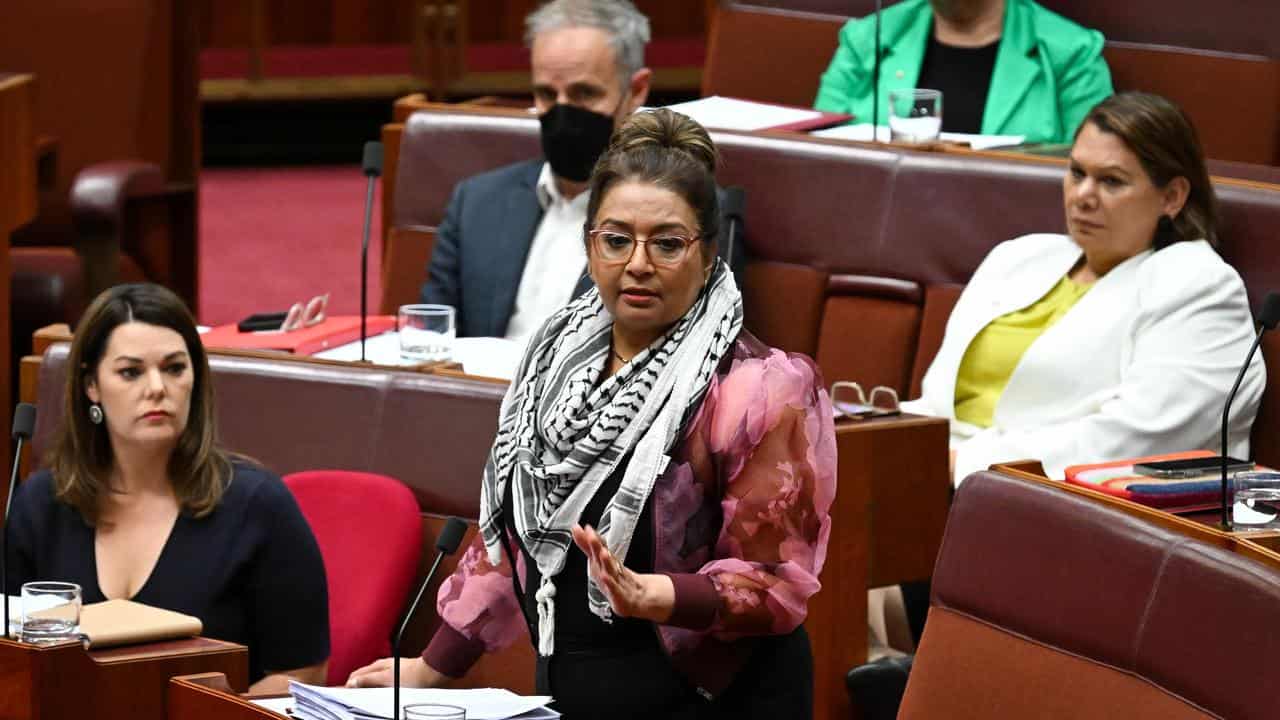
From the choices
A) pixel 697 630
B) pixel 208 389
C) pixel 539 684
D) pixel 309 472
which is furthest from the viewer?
pixel 309 472

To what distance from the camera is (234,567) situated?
2.08m

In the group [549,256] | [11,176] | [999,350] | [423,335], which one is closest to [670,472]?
[423,335]

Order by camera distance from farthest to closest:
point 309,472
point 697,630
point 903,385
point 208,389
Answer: point 903,385 → point 309,472 → point 208,389 → point 697,630

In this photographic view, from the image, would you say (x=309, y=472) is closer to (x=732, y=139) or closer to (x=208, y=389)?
(x=208, y=389)

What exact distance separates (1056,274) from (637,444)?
1.11 meters

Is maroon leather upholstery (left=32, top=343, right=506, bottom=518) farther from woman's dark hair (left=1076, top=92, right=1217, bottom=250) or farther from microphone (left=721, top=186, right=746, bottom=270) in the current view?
woman's dark hair (left=1076, top=92, right=1217, bottom=250)

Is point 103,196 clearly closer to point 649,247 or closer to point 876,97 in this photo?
point 876,97

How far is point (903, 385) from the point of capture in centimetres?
274

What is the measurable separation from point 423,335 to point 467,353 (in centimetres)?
9

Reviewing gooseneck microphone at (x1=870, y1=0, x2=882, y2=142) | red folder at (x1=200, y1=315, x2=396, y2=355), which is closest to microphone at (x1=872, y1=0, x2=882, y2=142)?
gooseneck microphone at (x1=870, y1=0, x2=882, y2=142)

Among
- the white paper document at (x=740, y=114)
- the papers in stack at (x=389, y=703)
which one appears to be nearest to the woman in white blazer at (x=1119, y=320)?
the white paper document at (x=740, y=114)

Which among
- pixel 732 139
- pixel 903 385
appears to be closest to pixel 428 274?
pixel 732 139

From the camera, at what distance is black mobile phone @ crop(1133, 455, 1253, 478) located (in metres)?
1.70

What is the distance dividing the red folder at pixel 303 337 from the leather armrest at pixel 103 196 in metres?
0.85
